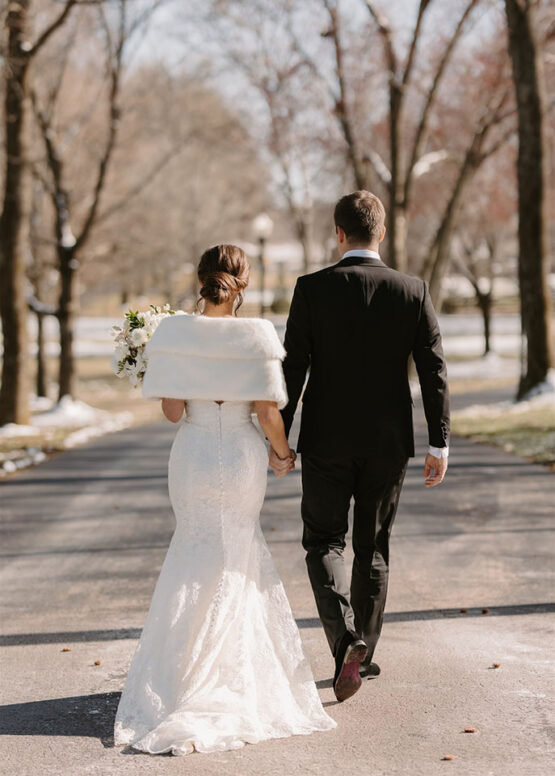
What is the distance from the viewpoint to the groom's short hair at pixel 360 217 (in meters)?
4.91

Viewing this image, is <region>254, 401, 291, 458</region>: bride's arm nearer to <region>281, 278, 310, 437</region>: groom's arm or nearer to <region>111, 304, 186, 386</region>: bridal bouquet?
<region>281, 278, 310, 437</region>: groom's arm

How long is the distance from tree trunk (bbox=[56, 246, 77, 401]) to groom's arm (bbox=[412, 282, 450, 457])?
20.4 meters

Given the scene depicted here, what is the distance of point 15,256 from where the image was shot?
18859 millimetres

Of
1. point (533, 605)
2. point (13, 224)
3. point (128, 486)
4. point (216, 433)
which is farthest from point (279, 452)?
point (13, 224)

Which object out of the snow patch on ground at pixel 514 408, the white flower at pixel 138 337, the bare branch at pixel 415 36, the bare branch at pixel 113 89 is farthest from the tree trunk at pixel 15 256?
the white flower at pixel 138 337

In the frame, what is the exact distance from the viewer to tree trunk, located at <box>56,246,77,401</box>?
81.6 ft

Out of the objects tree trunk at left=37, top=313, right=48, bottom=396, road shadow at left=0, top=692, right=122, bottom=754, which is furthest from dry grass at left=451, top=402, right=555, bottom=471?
tree trunk at left=37, top=313, right=48, bottom=396

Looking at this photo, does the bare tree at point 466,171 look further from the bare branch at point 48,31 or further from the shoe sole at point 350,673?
the shoe sole at point 350,673

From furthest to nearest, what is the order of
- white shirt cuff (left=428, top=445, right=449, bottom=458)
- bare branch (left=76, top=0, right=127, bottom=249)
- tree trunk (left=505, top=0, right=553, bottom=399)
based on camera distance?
bare branch (left=76, top=0, right=127, bottom=249) < tree trunk (left=505, top=0, right=553, bottom=399) < white shirt cuff (left=428, top=445, right=449, bottom=458)

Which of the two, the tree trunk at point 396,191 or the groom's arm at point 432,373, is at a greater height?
the tree trunk at point 396,191

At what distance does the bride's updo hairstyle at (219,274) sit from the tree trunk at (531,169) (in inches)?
571

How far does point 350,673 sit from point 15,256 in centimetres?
1536

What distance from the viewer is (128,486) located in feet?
38.7

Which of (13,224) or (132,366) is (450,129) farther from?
(132,366)
